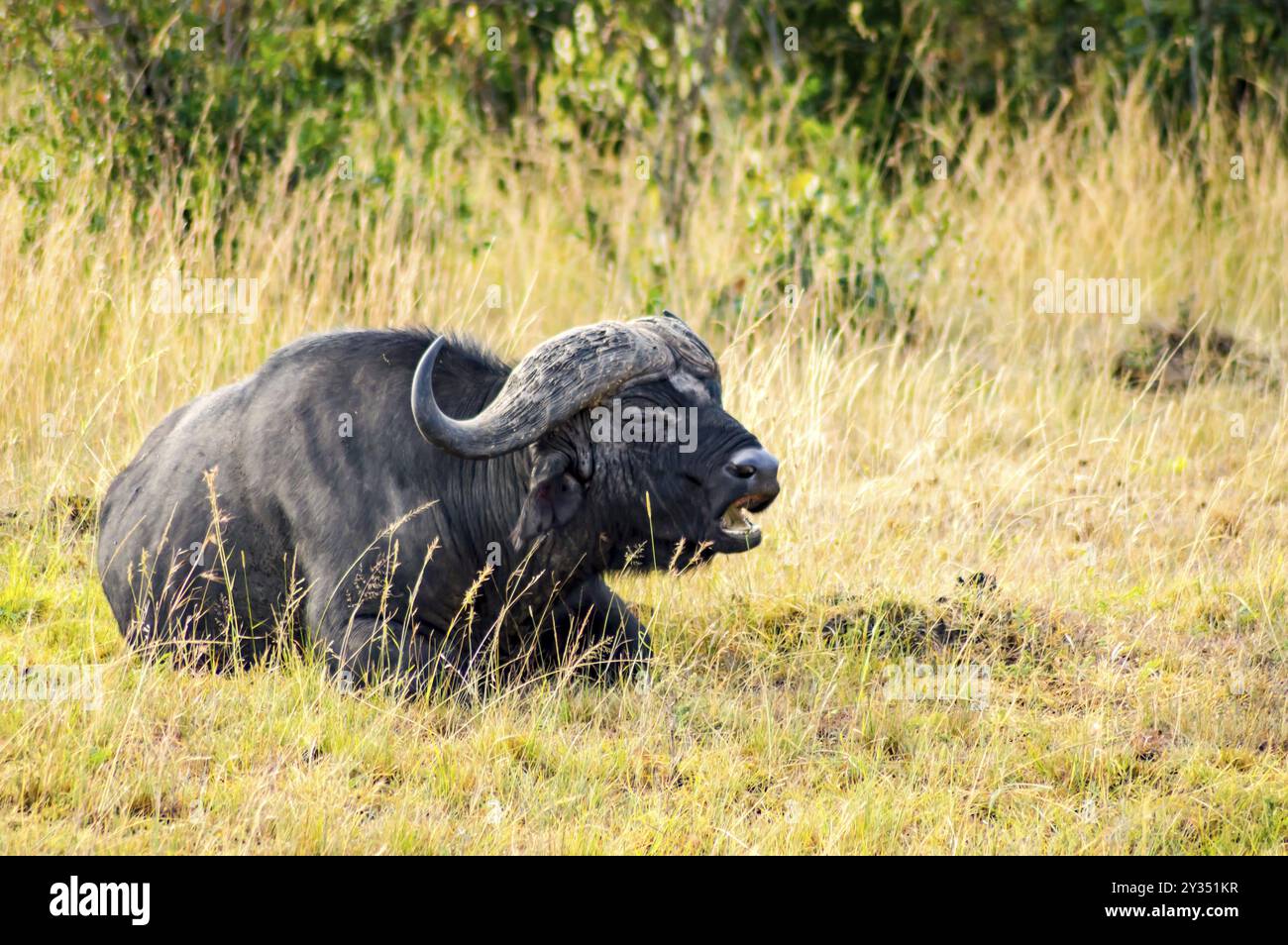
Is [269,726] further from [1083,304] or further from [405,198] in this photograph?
[1083,304]

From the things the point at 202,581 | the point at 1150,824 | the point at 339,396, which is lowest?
the point at 1150,824

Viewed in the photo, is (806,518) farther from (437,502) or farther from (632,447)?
(437,502)

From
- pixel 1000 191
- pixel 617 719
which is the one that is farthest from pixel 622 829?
pixel 1000 191

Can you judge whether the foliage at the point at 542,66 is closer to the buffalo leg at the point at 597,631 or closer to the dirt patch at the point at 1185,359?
the dirt patch at the point at 1185,359

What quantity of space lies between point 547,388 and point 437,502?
64cm

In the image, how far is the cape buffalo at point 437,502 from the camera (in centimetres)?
559

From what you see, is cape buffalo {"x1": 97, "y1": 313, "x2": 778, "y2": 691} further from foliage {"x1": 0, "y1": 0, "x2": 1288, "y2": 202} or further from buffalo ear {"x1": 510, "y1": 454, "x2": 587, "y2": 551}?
foliage {"x1": 0, "y1": 0, "x2": 1288, "y2": 202}

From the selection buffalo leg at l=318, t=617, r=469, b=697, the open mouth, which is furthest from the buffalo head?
buffalo leg at l=318, t=617, r=469, b=697

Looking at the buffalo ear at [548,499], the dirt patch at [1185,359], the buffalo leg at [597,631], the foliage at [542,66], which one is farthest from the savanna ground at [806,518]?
the buffalo ear at [548,499]

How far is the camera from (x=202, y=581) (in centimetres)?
593

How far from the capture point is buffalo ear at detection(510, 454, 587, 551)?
18.5 ft

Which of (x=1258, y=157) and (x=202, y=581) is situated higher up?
(x=1258, y=157)

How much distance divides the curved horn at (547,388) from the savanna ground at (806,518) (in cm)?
91
